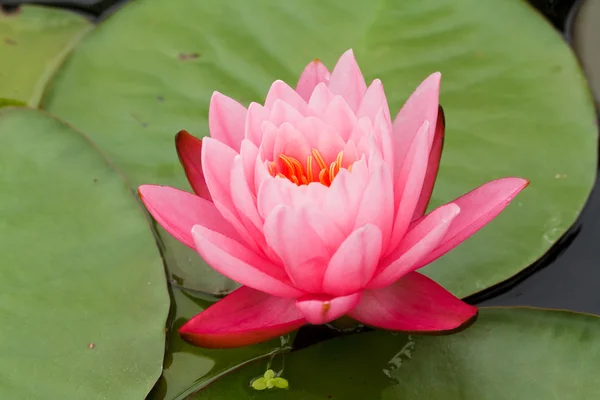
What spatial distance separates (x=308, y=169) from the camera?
Answer: 113 cm

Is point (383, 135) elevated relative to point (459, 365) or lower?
elevated

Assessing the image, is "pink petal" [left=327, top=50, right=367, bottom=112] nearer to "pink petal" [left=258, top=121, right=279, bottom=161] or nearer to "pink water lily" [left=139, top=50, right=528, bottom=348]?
"pink water lily" [left=139, top=50, right=528, bottom=348]

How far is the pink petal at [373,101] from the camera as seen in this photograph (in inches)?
44.5

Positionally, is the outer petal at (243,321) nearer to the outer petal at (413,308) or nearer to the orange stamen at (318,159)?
the outer petal at (413,308)

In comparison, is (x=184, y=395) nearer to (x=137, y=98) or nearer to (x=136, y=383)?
(x=136, y=383)

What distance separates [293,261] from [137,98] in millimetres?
971

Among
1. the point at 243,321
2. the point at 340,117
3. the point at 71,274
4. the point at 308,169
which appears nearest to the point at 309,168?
the point at 308,169

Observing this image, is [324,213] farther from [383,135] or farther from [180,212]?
[180,212]

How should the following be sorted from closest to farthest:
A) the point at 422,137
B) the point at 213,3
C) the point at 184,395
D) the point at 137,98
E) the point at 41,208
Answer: the point at 422,137
the point at 184,395
the point at 41,208
the point at 137,98
the point at 213,3

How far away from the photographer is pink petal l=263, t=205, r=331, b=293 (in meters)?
0.98

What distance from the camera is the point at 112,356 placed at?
127 centimetres

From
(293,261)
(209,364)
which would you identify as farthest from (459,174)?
(209,364)

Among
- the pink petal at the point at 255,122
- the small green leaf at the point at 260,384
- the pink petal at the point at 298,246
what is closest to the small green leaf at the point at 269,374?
the small green leaf at the point at 260,384

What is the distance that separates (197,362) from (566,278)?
3.12 ft
